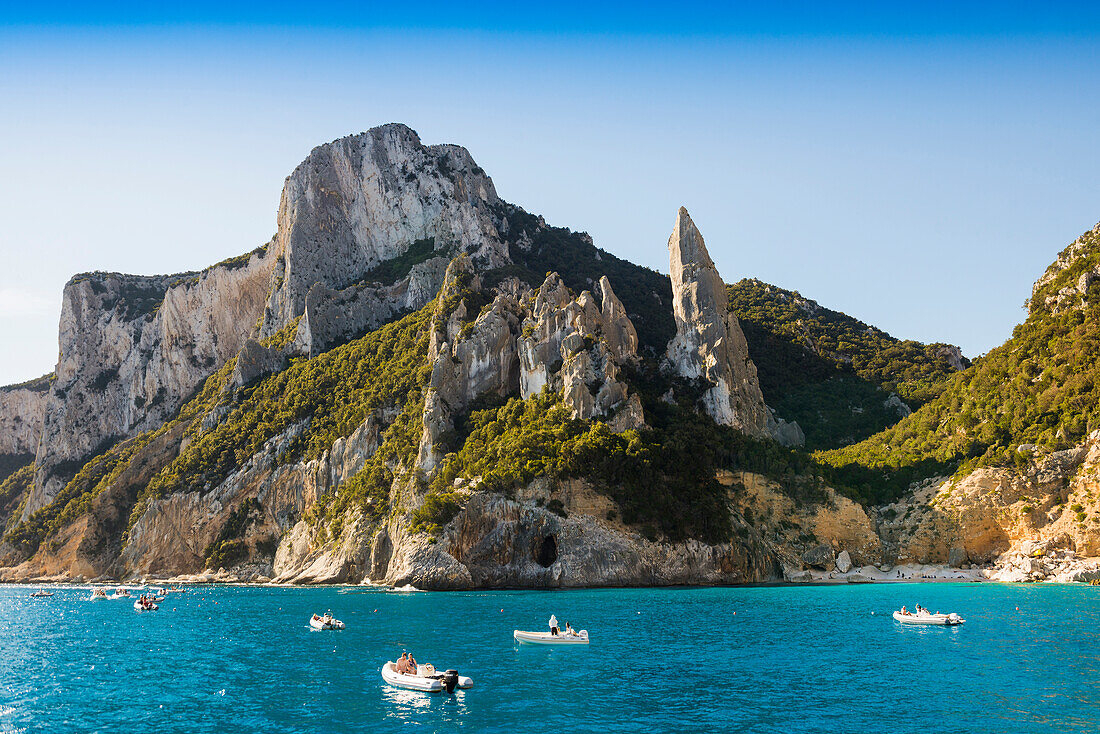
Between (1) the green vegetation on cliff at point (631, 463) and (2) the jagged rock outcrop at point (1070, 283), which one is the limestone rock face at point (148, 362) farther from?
(2) the jagged rock outcrop at point (1070, 283)

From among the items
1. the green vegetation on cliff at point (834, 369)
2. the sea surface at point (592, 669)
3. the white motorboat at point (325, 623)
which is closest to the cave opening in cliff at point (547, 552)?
the sea surface at point (592, 669)

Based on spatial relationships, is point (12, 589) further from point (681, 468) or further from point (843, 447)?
point (843, 447)

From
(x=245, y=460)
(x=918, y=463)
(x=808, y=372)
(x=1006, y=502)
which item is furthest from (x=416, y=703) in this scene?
(x=808, y=372)

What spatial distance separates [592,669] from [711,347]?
274 ft

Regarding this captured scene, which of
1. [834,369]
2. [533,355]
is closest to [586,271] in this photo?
[834,369]

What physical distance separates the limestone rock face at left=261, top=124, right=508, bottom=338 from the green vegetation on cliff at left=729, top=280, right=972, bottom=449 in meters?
58.4

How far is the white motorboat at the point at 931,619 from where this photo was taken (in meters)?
58.0

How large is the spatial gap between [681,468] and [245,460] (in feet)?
246

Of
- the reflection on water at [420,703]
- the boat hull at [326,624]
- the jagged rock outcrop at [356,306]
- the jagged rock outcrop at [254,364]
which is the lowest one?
the reflection on water at [420,703]

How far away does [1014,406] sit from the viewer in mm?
102500

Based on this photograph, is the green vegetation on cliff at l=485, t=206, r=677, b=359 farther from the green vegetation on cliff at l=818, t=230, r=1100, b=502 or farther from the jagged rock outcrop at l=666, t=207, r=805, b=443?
the green vegetation on cliff at l=818, t=230, r=1100, b=502

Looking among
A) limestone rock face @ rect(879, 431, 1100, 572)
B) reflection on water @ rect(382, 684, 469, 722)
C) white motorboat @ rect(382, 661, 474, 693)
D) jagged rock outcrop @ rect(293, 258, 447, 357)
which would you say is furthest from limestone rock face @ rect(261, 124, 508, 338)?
reflection on water @ rect(382, 684, 469, 722)

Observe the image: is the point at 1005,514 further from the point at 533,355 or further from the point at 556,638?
the point at 556,638

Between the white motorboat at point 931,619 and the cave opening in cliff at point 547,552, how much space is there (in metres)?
42.9
